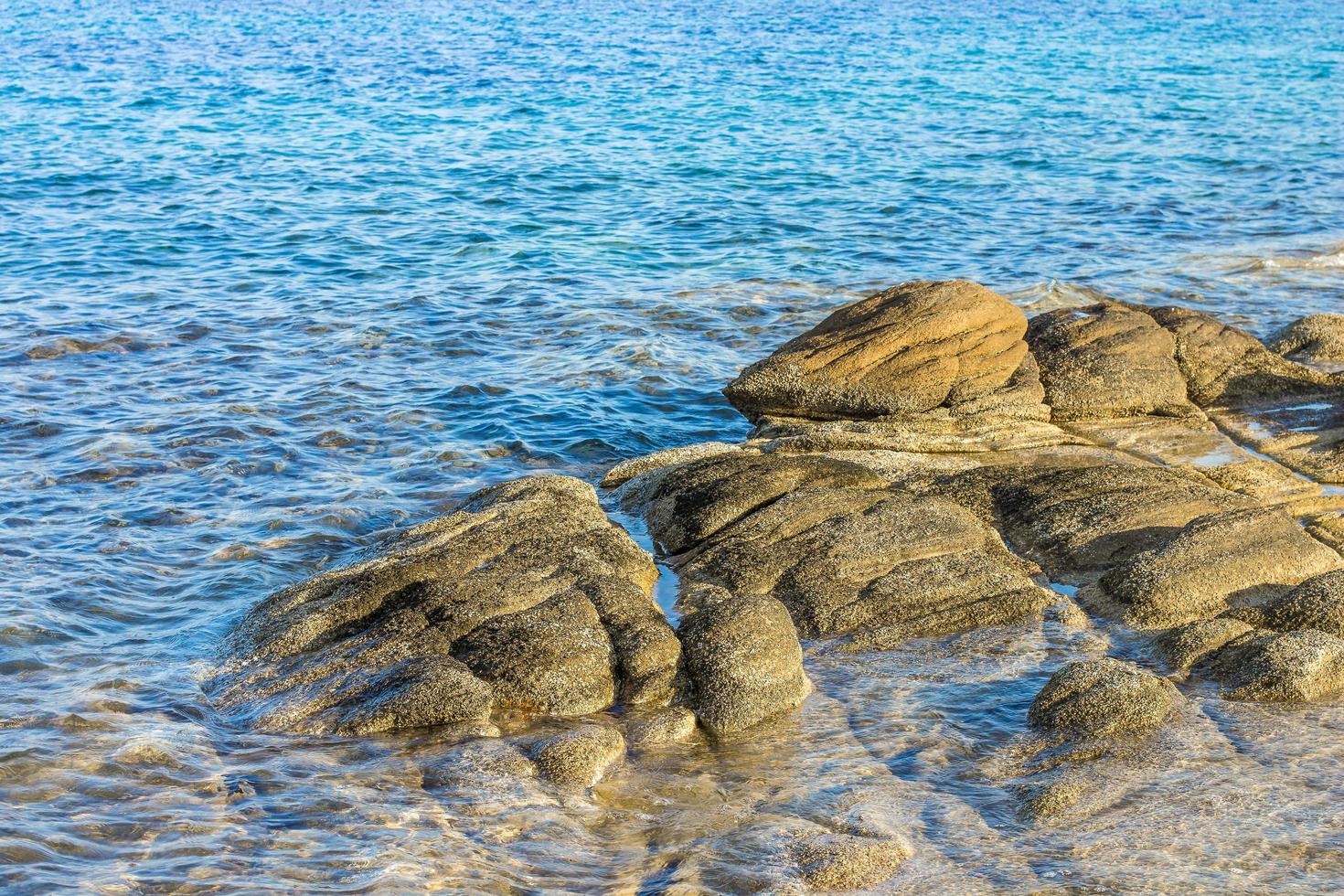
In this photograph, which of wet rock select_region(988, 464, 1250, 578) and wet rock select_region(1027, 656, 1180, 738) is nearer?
wet rock select_region(1027, 656, 1180, 738)

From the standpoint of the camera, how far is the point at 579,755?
7598 mm

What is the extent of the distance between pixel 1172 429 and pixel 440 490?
751cm

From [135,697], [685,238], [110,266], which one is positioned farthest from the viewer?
[685,238]

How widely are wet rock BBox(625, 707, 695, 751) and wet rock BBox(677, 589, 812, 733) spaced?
13cm

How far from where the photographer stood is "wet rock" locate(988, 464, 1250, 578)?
9938 millimetres

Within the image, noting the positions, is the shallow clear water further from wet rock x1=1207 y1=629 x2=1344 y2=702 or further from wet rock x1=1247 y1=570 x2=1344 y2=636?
wet rock x1=1247 y1=570 x2=1344 y2=636

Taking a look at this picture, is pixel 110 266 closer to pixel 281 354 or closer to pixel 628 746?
pixel 281 354

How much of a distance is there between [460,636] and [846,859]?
3335 millimetres

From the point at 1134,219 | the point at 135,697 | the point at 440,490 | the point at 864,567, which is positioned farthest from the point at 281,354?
the point at 1134,219

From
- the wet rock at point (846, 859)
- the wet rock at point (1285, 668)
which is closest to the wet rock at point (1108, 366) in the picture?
the wet rock at point (1285, 668)

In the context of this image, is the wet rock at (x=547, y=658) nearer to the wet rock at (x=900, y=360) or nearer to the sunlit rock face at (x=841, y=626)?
the sunlit rock face at (x=841, y=626)

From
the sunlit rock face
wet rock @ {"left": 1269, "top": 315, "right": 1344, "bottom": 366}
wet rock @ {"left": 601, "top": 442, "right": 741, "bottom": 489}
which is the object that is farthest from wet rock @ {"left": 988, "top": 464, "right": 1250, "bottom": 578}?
wet rock @ {"left": 1269, "top": 315, "right": 1344, "bottom": 366}

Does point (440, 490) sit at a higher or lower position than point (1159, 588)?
lower

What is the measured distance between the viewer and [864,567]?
9.59m
